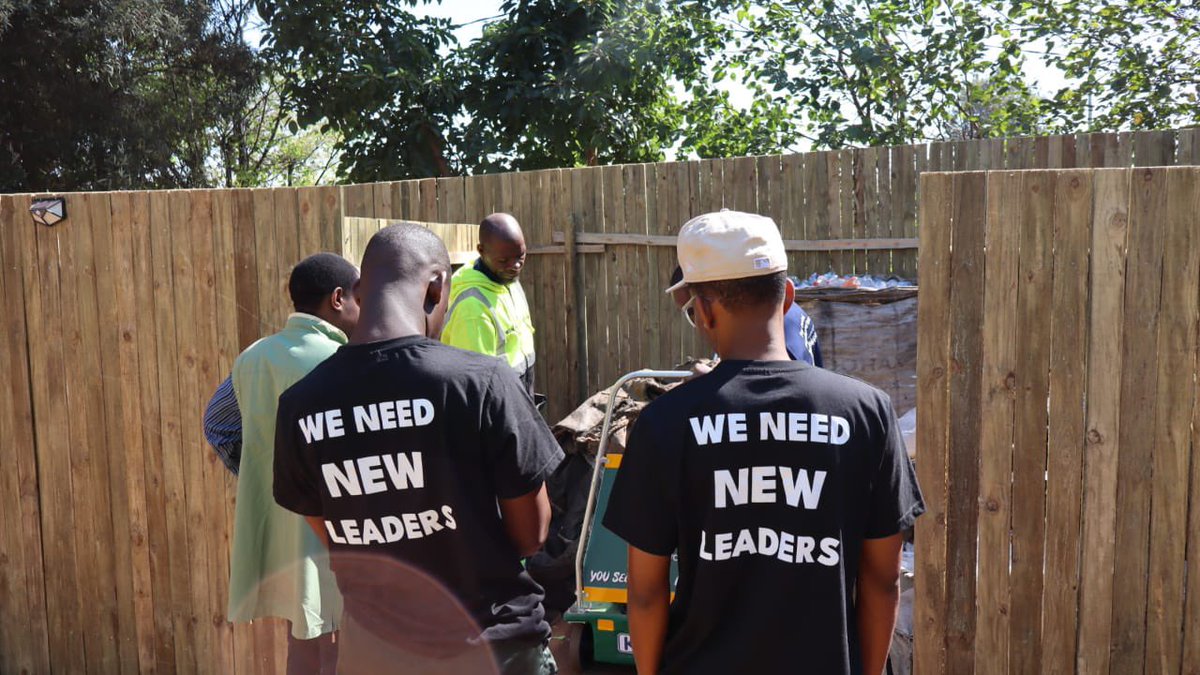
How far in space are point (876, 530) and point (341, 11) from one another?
12.3 m

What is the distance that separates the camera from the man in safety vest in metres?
4.88

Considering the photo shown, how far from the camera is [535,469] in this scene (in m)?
2.42

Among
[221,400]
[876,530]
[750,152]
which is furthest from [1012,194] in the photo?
[750,152]

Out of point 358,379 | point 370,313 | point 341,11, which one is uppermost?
point 341,11

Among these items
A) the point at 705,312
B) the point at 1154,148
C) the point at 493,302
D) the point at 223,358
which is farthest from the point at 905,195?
the point at 705,312

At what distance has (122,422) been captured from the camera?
503 cm

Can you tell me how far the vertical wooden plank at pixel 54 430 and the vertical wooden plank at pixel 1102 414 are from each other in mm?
4743

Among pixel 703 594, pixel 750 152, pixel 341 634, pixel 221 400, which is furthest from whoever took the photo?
pixel 750 152

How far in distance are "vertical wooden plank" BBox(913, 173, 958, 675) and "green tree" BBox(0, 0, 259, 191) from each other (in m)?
17.4

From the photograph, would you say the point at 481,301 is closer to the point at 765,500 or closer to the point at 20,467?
the point at 20,467

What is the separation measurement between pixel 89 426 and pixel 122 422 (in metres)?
0.21

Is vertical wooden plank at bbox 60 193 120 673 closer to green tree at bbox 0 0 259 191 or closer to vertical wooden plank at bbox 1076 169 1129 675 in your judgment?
vertical wooden plank at bbox 1076 169 1129 675

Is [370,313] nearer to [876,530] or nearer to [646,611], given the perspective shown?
[646,611]

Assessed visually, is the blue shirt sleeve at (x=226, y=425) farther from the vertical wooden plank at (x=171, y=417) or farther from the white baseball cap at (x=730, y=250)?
the white baseball cap at (x=730, y=250)
